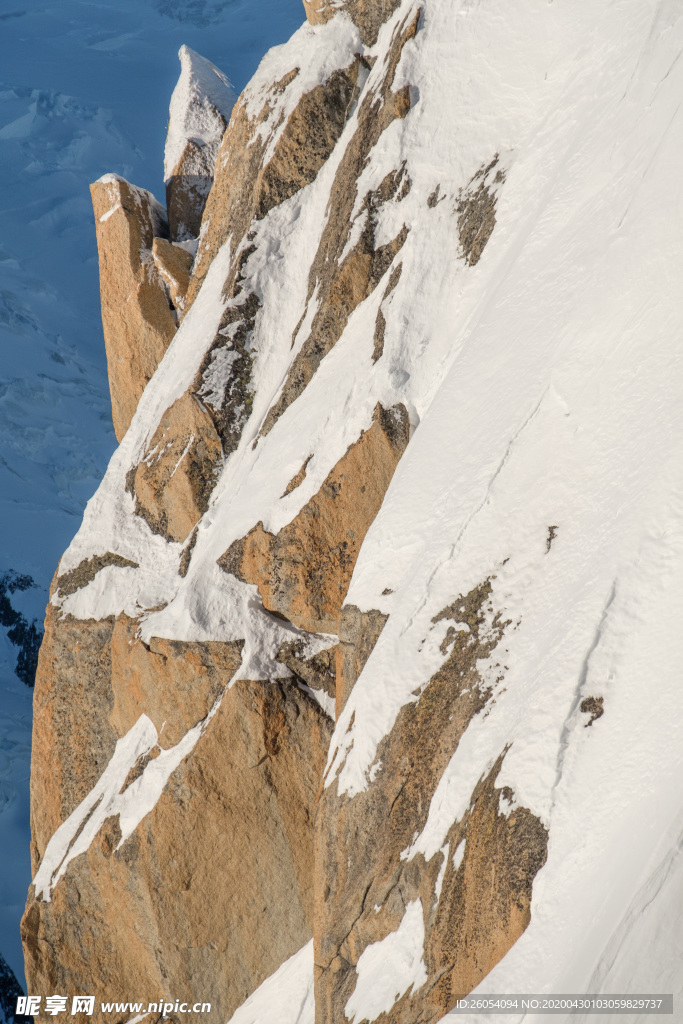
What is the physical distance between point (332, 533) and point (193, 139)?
12.8 m

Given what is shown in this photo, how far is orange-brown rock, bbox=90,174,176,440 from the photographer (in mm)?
14820

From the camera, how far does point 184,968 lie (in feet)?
26.7

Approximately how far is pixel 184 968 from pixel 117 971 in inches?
42.2

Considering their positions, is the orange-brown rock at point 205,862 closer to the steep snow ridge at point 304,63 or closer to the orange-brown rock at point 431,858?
the orange-brown rock at point 431,858

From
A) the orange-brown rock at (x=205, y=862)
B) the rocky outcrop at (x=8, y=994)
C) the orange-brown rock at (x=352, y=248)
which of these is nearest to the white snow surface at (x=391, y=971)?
the orange-brown rock at (x=205, y=862)

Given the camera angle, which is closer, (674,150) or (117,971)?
(674,150)

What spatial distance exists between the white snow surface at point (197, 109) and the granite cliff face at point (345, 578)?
15.5ft

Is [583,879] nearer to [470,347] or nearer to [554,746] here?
[554,746]

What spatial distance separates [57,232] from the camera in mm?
47469

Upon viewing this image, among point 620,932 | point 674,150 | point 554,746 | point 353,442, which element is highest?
point 674,150

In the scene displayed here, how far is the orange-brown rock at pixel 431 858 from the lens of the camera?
13.2 ft

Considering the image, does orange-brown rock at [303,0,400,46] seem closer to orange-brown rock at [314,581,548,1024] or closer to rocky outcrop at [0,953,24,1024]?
orange-brown rock at [314,581,548,1024]

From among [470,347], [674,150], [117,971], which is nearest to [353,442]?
[470,347]

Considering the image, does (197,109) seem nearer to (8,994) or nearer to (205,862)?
(205,862)
